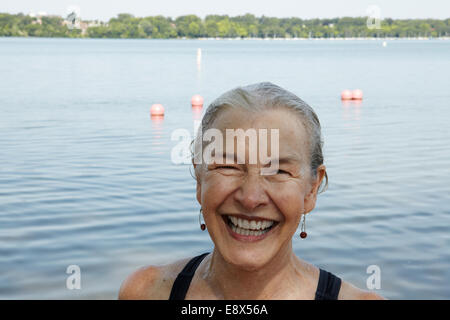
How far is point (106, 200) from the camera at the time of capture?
10.5 metres

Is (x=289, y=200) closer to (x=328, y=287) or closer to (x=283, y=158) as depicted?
(x=283, y=158)

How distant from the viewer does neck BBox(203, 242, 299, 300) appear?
2.38 meters

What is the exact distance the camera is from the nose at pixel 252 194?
7.16 ft

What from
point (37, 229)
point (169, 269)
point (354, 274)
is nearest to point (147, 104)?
point (37, 229)

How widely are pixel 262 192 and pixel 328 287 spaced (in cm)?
44

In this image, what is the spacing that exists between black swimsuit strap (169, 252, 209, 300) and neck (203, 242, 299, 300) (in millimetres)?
135

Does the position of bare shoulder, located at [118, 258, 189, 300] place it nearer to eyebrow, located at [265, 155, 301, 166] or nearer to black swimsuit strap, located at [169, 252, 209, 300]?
black swimsuit strap, located at [169, 252, 209, 300]

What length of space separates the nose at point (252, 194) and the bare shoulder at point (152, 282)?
54 cm

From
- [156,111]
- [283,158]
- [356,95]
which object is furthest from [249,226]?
[356,95]

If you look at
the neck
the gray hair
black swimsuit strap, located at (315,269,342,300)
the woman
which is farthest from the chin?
the gray hair

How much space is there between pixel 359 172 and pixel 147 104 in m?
16.5

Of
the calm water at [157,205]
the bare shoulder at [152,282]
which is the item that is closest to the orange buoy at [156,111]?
the calm water at [157,205]

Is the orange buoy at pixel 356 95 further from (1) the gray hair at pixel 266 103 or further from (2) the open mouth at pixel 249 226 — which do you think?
(2) the open mouth at pixel 249 226
